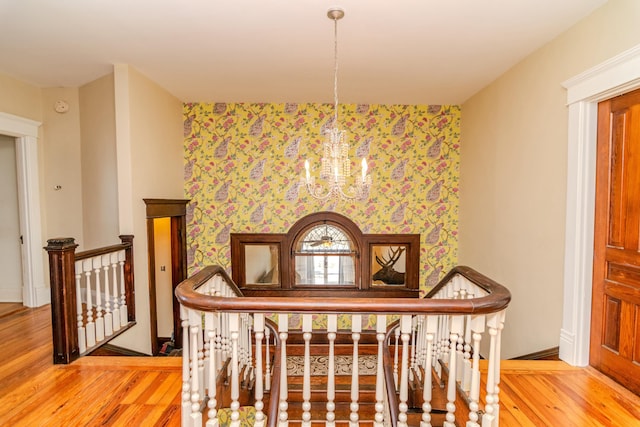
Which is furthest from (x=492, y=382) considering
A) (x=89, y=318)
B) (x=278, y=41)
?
(x=89, y=318)

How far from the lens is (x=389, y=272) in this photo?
205 inches

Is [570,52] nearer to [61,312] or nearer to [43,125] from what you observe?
[61,312]

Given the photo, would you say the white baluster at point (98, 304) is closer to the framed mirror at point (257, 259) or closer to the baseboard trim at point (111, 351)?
the baseboard trim at point (111, 351)

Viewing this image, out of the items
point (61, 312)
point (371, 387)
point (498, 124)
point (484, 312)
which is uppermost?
point (498, 124)

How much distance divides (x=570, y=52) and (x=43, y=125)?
5608 mm

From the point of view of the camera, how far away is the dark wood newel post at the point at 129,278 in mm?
3484

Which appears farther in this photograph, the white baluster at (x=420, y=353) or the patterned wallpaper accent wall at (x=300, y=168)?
the patterned wallpaper accent wall at (x=300, y=168)

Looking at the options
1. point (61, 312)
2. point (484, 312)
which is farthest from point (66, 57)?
point (484, 312)

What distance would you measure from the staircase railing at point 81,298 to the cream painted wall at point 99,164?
534 mm

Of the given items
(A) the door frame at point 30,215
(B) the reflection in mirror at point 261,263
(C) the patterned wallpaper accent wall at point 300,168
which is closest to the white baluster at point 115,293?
(A) the door frame at point 30,215

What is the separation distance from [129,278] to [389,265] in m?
3.49

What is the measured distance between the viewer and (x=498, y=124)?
12.8 ft

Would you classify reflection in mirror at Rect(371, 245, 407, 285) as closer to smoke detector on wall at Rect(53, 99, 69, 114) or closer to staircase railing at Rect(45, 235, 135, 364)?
staircase railing at Rect(45, 235, 135, 364)

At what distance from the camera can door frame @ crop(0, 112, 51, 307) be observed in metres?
4.02
